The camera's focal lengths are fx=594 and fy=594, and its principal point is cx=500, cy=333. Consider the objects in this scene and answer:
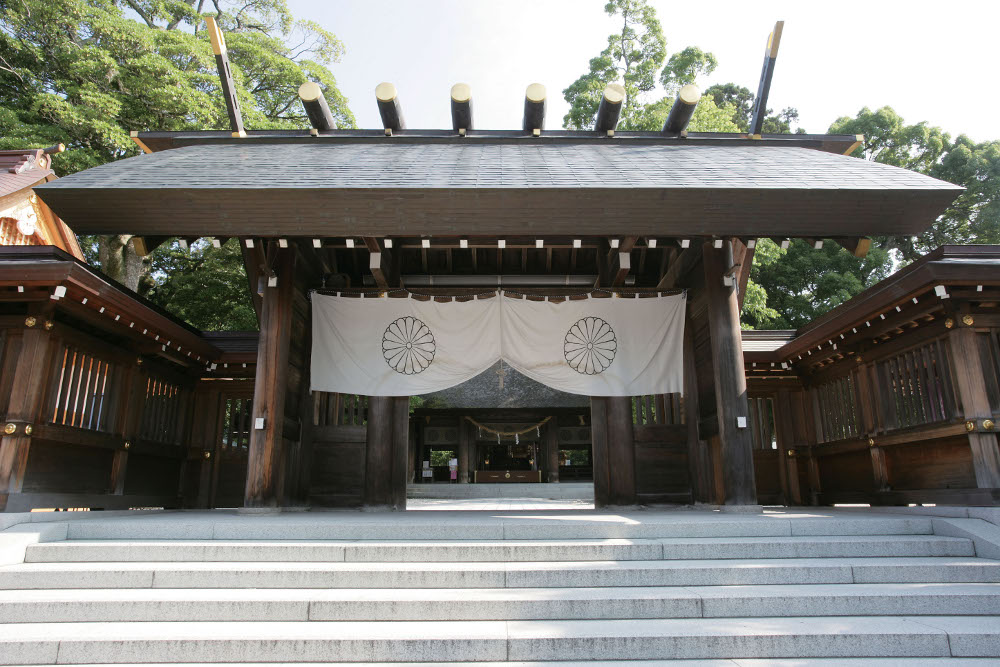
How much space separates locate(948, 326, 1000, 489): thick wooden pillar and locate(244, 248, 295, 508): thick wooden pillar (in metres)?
7.32

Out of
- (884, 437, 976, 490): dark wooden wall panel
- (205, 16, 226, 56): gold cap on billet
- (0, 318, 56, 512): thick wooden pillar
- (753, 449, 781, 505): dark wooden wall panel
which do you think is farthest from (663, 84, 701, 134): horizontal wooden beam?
(0, 318, 56, 512): thick wooden pillar

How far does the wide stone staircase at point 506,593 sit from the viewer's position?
3.21m

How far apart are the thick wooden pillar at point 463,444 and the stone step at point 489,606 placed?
56.3ft

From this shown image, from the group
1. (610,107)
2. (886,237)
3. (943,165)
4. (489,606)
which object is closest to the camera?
(489,606)

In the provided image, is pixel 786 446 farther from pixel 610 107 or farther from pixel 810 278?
pixel 810 278

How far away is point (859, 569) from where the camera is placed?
4.13 m

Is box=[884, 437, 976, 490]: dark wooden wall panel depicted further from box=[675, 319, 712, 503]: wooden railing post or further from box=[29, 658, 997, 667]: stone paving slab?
box=[29, 658, 997, 667]: stone paving slab

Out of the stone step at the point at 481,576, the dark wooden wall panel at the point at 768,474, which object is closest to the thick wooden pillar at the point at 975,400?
the stone step at the point at 481,576

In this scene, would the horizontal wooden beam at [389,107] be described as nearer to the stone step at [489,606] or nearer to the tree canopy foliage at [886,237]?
the stone step at [489,606]

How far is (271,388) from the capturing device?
6.99 meters

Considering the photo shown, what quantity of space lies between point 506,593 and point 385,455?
14.1 feet

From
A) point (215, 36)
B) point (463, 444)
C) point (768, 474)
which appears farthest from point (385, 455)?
point (463, 444)

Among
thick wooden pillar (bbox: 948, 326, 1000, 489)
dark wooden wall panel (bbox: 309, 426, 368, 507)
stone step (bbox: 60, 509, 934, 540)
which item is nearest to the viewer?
stone step (bbox: 60, 509, 934, 540)

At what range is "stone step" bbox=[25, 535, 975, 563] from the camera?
14.6 feet
